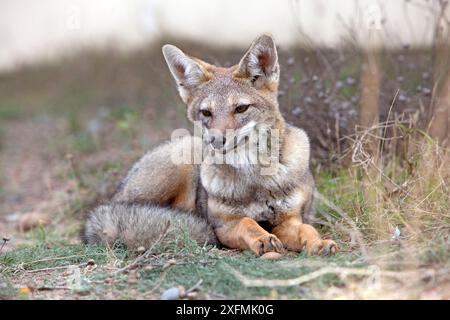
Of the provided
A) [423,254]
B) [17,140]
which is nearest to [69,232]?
[423,254]

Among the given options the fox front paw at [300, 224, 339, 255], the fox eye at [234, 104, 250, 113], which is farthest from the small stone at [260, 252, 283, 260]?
the fox eye at [234, 104, 250, 113]

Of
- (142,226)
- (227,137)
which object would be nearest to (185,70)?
(227,137)

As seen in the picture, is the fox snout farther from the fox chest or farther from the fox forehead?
the fox chest

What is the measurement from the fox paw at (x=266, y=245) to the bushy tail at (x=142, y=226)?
516 millimetres

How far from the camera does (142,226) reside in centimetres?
514

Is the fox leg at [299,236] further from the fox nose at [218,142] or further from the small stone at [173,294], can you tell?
the small stone at [173,294]

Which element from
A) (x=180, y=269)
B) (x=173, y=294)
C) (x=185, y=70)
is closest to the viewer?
(x=173, y=294)

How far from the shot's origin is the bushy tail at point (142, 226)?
5.07 metres

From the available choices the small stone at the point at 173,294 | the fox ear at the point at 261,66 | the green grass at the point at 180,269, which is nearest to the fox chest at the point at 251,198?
the green grass at the point at 180,269

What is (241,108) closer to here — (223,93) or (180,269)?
(223,93)

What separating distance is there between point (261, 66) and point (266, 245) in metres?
1.42

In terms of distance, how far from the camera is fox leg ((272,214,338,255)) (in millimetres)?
4648
